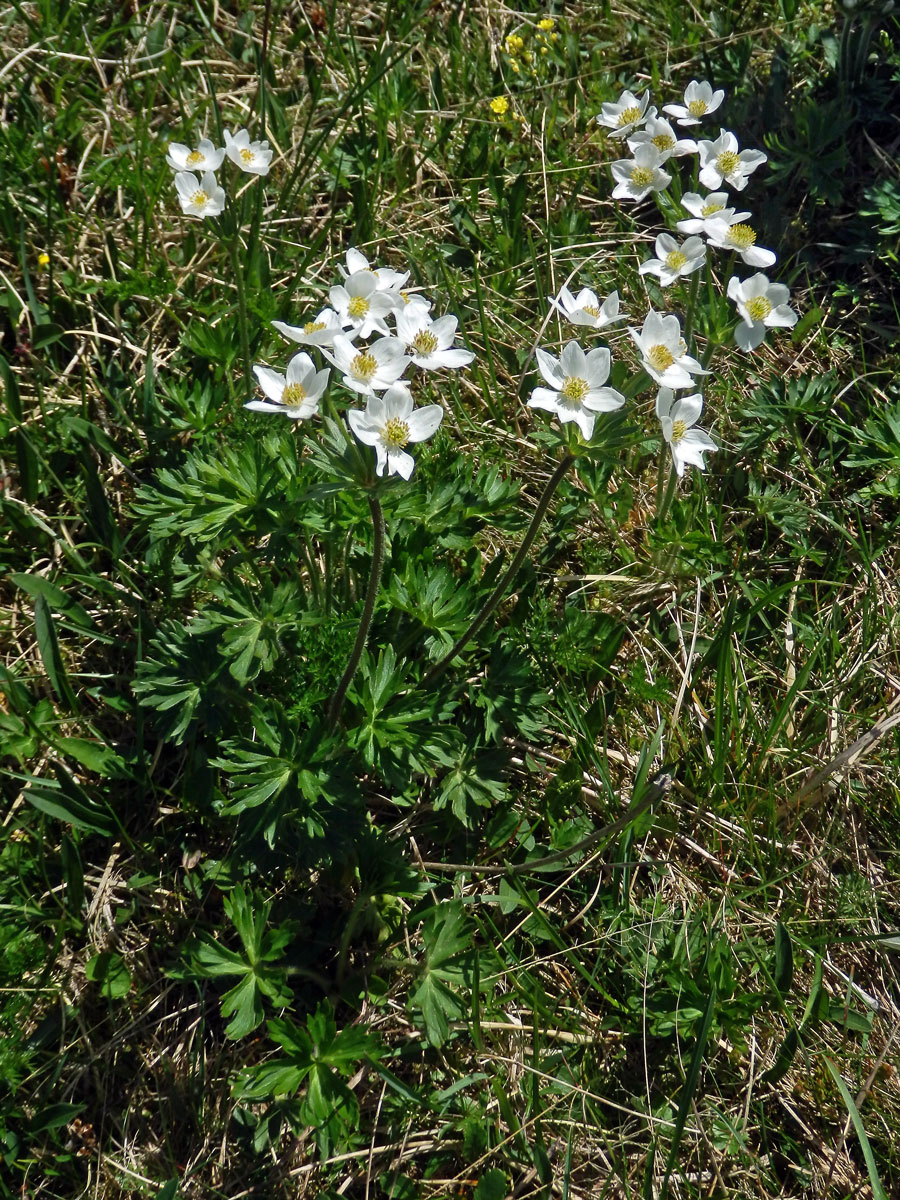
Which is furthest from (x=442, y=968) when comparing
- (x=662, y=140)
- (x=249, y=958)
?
(x=662, y=140)

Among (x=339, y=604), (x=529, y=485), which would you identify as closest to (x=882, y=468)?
(x=529, y=485)

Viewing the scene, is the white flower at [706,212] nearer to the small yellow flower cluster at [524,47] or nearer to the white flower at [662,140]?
the white flower at [662,140]

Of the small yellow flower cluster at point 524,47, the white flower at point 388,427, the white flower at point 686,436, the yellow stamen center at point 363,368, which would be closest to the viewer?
the white flower at point 388,427

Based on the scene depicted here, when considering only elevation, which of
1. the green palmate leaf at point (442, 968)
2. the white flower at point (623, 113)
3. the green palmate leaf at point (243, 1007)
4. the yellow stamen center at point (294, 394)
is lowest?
the green palmate leaf at point (442, 968)

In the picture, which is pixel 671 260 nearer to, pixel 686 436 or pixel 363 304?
pixel 686 436

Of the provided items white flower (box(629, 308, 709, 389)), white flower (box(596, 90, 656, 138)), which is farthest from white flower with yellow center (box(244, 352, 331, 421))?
white flower (box(596, 90, 656, 138))

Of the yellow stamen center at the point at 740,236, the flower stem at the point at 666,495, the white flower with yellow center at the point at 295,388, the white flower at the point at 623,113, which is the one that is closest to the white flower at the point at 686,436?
the flower stem at the point at 666,495

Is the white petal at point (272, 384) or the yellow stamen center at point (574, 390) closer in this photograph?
the yellow stamen center at point (574, 390)
